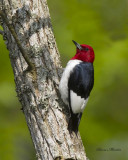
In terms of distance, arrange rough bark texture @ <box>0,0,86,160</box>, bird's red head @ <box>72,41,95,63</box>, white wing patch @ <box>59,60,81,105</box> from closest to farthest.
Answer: rough bark texture @ <box>0,0,86,160</box> → white wing patch @ <box>59,60,81,105</box> → bird's red head @ <box>72,41,95,63</box>

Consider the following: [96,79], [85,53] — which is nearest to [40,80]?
[85,53]

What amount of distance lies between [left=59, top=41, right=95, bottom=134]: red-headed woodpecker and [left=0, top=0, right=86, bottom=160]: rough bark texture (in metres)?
0.09

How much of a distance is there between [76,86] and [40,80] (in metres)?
0.66

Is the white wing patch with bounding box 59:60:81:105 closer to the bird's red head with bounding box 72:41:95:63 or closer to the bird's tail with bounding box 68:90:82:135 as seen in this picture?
the bird's tail with bounding box 68:90:82:135

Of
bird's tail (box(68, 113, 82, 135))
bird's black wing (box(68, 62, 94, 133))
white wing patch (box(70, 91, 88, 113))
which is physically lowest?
bird's tail (box(68, 113, 82, 135))

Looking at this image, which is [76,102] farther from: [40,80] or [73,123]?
[40,80]

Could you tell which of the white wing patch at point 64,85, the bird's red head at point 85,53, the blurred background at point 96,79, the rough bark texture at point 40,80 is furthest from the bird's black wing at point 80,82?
the blurred background at point 96,79

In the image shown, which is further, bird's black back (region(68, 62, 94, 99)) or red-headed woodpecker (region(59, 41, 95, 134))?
bird's black back (region(68, 62, 94, 99))

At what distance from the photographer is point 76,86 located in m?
4.35

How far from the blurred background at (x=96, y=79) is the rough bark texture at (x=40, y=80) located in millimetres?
1431

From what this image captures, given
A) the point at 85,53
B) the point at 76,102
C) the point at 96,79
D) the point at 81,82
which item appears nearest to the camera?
the point at 76,102

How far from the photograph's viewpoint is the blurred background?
17.9 ft

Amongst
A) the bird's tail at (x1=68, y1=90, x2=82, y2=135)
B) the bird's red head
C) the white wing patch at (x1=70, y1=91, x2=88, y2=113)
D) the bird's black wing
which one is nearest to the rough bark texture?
the bird's tail at (x1=68, y1=90, x2=82, y2=135)

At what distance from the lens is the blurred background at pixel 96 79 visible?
5445mm
